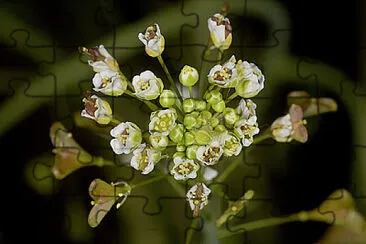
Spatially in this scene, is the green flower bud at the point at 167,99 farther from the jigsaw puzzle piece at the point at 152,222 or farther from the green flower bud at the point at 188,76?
the jigsaw puzzle piece at the point at 152,222

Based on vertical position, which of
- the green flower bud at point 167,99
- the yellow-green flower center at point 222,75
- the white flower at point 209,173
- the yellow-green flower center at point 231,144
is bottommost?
the white flower at point 209,173

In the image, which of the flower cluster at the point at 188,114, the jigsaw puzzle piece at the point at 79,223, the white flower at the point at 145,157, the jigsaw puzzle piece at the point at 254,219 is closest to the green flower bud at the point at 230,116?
the flower cluster at the point at 188,114

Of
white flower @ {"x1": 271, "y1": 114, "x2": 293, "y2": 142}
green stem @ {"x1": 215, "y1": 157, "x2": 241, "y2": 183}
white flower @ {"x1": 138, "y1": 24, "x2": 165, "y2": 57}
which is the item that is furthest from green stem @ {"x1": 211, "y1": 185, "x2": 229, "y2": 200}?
Answer: white flower @ {"x1": 138, "y1": 24, "x2": 165, "y2": 57}

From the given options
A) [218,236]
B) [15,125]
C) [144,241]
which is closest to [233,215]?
[218,236]

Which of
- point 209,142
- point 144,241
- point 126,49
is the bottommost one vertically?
point 144,241

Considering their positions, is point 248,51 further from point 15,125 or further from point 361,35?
point 15,125

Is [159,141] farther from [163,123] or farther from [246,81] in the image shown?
[246,81]

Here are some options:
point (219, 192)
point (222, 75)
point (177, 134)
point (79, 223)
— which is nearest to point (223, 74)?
point (222, 75)
